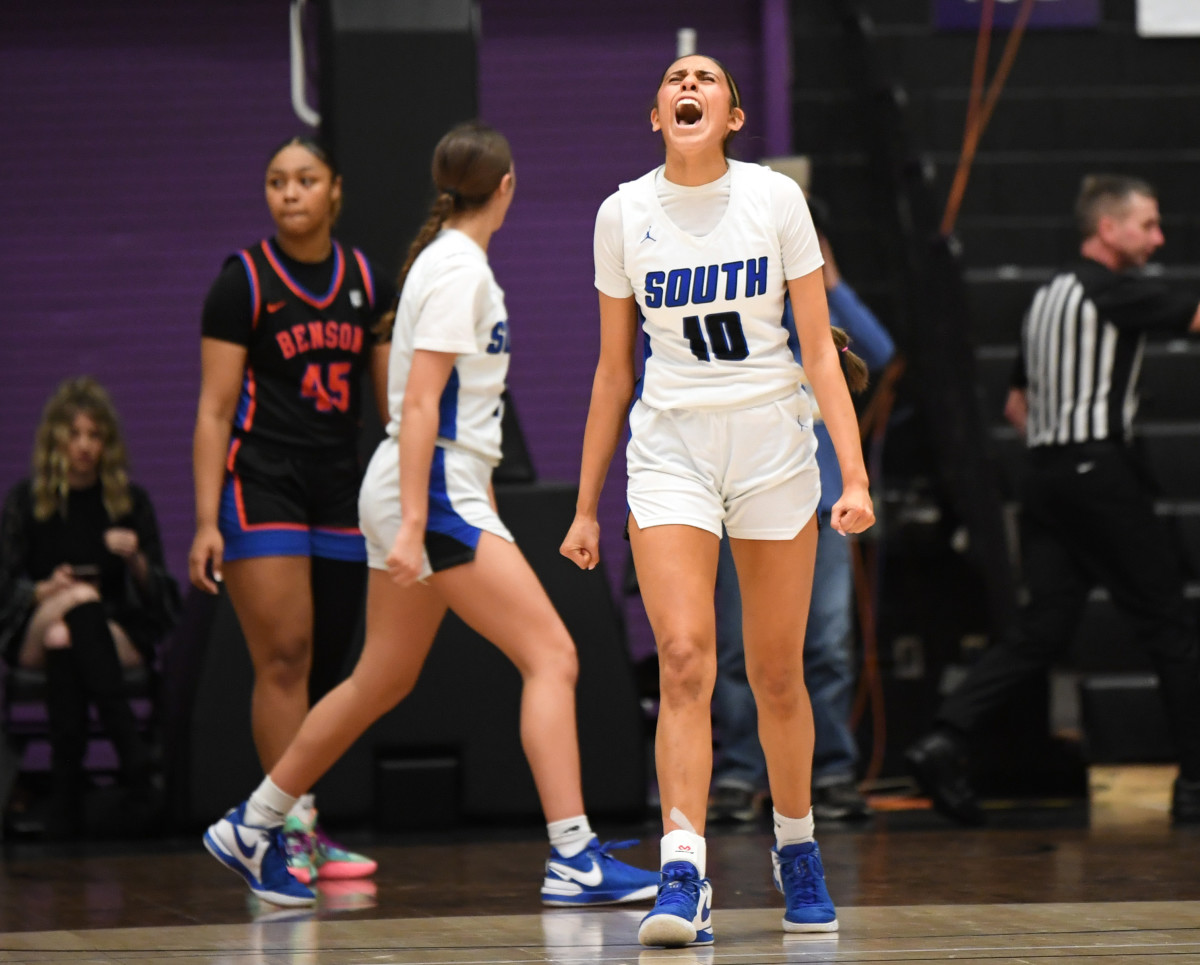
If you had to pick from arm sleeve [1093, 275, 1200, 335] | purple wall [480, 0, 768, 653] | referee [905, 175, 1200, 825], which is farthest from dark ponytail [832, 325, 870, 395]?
purple wall [480, 0, 768, 653]

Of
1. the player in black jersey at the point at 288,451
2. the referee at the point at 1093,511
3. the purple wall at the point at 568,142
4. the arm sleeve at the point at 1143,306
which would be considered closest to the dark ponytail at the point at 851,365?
the player in black jersey at the point at 288,451

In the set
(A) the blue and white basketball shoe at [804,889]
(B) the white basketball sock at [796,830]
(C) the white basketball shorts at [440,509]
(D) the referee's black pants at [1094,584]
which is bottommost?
(A) the blue and white basketball shoe at [804,889]

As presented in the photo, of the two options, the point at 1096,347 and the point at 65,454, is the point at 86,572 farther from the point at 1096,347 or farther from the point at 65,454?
the point at 1096,347

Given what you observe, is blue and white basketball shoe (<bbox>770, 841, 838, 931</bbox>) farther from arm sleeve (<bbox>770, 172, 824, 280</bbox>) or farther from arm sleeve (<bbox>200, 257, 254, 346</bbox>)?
arm sleeve (<bbox>200, 257, 254, 346</bbox>)

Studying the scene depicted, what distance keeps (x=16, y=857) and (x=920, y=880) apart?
2.84 m

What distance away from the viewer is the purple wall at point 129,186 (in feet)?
29.9

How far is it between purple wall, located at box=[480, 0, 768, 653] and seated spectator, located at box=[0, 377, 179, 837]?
8.80 ft

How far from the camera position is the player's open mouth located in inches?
154

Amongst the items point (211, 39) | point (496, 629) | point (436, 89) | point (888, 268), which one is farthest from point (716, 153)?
point (211, 39)

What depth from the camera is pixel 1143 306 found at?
632 centimetres

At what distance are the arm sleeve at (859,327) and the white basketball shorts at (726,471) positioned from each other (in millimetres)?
2572

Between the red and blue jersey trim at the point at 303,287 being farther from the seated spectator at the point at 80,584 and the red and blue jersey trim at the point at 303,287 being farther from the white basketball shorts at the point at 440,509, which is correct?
the seated spectator at the point at 80,584

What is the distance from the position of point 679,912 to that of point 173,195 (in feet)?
20.8

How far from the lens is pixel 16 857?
19.2 feet
